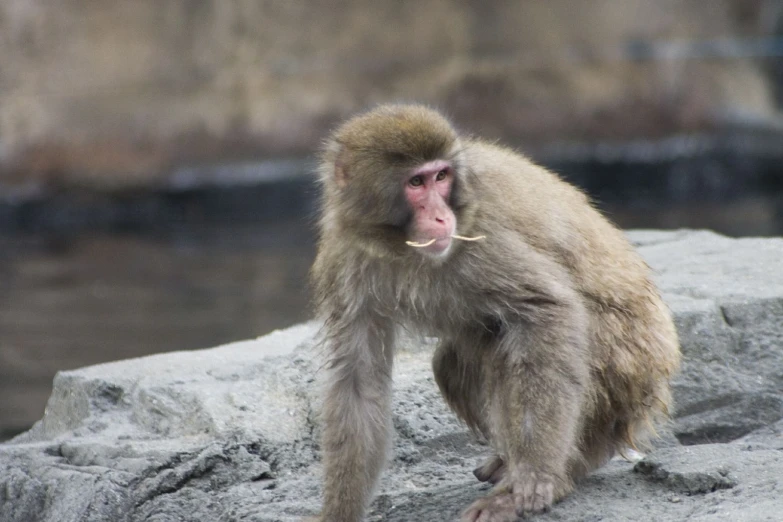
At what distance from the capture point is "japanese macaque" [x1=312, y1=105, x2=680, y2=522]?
393 cm

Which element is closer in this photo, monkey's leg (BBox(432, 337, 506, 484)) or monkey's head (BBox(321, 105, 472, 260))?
monkey's head (BBox(321, 105, 472, 260))

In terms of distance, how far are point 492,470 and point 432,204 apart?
45.6 inches

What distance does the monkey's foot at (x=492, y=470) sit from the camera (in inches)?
173

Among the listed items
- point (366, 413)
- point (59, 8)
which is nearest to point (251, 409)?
point (366, 413)

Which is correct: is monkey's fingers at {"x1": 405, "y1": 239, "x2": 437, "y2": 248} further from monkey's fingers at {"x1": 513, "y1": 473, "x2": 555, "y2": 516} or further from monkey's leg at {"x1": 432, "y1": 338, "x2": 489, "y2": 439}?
monkey's fingers at {"x1": 513, "y1": 473, "x2": 555, "y2": 516}

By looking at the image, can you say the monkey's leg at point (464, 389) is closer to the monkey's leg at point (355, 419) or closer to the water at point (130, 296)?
the monkey's leg at point (355, 419)

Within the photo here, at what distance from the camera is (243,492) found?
455 cm

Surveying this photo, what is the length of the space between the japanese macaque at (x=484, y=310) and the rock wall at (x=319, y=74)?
1063 cm

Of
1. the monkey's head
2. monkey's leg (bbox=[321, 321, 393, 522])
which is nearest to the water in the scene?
monkey's leg (bbox=[321, 321, 393, 522])

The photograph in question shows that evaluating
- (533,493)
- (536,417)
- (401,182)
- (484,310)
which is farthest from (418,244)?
(533,493)

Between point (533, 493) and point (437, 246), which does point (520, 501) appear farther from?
point (437, 246)

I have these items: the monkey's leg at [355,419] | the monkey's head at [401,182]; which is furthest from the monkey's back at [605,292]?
the monkey's leg at [355,419]

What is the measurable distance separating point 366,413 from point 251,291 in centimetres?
721

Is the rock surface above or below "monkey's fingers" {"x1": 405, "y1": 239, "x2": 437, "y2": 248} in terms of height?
below
